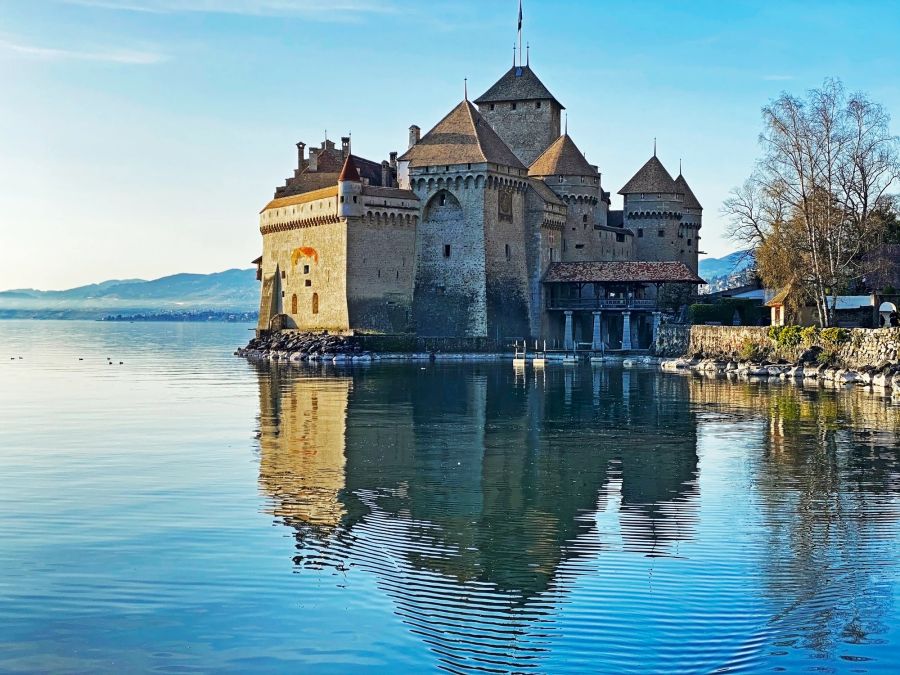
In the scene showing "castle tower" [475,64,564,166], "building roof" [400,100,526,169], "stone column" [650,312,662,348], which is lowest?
"stone column" [650,312,662,348]

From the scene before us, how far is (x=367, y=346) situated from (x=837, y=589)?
41.3 meters

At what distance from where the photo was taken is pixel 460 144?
53500 millimetres

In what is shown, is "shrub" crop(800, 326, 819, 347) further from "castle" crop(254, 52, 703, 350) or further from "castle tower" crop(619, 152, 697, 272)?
"castle tower" crop(619, 152, 697, 272)

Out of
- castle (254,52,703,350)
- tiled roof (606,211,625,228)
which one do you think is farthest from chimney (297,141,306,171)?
tiled roof (606,211,625,228)

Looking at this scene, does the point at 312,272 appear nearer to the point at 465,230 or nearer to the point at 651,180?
Answer: the point at 465,230

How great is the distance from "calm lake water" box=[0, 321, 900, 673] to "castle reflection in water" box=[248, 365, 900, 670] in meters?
0.06

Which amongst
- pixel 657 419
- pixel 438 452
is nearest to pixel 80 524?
pixel 438 452

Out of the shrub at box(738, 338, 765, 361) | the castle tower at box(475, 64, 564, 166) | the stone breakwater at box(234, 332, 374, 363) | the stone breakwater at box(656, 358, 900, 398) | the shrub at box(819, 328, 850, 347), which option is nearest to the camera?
the stone breakwater at box(656, 358, 900, 398)

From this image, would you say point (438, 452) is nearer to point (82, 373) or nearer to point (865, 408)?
point (865, 408)

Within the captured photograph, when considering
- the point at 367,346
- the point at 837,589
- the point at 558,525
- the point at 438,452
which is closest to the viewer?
the point at 837,589

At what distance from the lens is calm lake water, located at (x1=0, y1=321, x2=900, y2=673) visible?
31.3 ft

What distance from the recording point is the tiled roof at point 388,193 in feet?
174

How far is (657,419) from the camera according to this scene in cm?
2719

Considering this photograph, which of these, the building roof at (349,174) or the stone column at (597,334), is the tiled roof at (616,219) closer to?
the stone column at (597,334)
